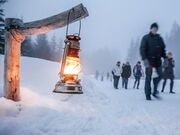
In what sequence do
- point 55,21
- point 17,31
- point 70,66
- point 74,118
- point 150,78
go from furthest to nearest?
point 150,78 < point 74,118 < point 17,31 < point 55,21 < point 70,66

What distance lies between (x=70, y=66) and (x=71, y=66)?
0.01 meters

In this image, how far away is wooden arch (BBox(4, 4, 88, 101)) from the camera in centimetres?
378

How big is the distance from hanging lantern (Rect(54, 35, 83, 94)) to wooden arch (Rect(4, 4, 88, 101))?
2.62ft

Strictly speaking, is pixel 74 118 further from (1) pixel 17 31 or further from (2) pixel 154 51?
(2) pixel 154 51

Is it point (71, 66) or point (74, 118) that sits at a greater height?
point (71, 66)

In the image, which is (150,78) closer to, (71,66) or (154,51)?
(154,51)

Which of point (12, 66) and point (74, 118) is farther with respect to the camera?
point (74, 118)

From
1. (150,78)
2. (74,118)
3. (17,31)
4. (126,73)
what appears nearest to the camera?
(17,31)

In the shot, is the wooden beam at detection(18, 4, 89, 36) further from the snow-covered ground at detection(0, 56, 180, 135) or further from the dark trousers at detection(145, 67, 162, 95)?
the dark trousers at detection(145, 67, 162, 95)

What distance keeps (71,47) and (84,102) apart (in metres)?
4.41

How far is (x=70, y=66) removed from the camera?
306 cm

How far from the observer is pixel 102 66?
415ft

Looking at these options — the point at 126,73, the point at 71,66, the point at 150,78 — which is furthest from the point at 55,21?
the point at 126,73

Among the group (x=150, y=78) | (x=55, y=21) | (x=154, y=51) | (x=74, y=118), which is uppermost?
(x=55, y=21)
